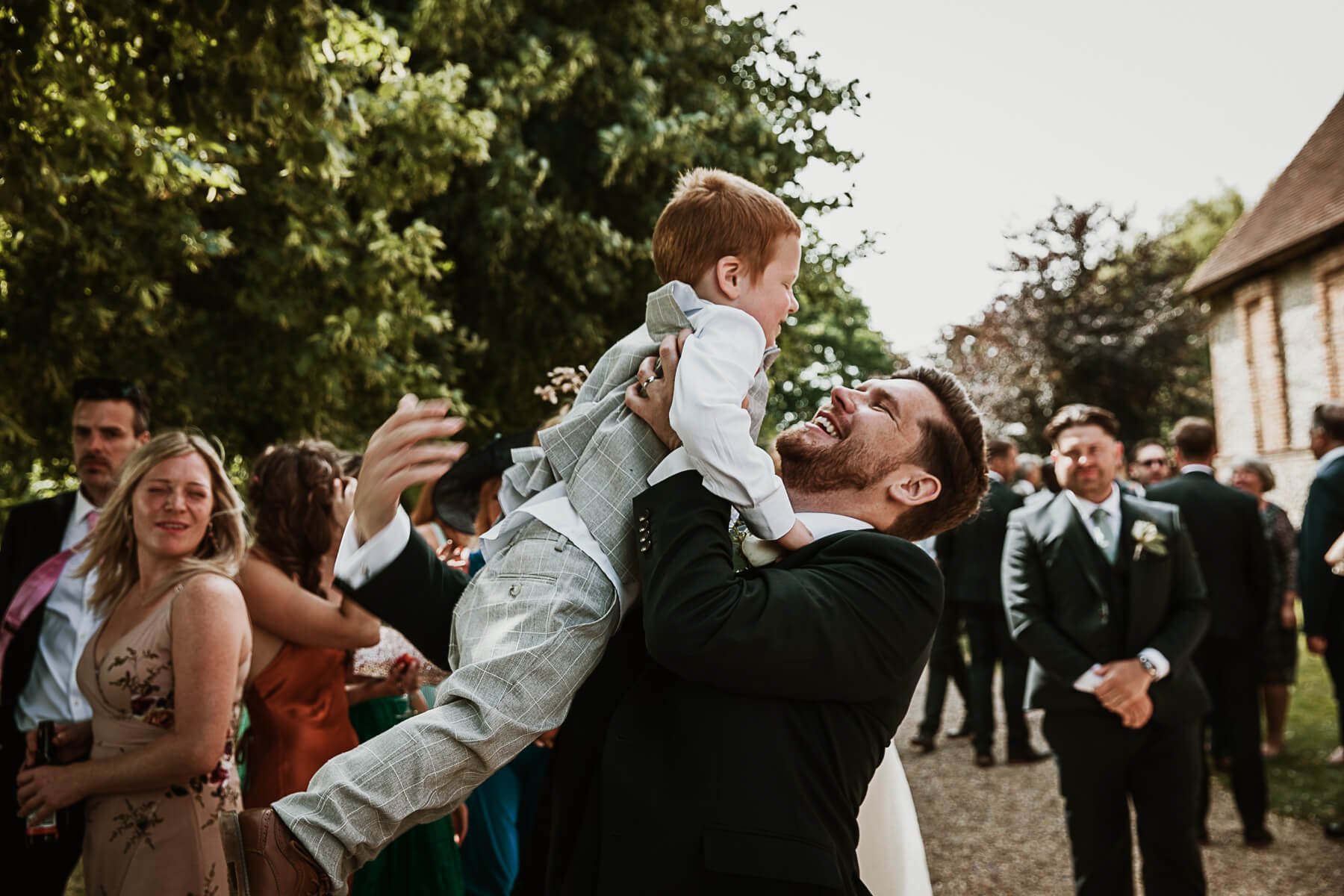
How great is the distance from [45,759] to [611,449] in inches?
96.9

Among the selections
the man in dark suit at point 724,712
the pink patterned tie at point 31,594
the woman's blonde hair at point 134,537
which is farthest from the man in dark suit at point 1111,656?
the pink patterned tie at point 31,594

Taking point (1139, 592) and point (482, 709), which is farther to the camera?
point (1139, 592)

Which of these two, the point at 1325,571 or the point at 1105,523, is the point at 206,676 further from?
the point at 1325,571

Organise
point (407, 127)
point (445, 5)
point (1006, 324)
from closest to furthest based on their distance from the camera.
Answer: point (407, 127), point (445, 5), point (1006, 324)

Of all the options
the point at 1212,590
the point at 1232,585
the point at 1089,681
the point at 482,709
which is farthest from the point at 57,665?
the point at 1232,585

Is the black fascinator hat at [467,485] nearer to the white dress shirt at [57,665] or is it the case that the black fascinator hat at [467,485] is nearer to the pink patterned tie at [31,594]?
the pink patterned tie at [31,594]

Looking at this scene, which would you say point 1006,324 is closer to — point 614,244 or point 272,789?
point 614,244

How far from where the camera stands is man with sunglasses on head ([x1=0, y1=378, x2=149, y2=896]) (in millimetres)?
4492

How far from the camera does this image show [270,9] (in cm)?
536

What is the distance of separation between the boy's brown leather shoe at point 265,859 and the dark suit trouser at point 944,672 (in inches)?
355

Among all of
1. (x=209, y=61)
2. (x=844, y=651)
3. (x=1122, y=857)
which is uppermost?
(x=209, y=61)

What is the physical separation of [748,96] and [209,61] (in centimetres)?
785

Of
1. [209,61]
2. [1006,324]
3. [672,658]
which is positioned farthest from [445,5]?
[1006,324]

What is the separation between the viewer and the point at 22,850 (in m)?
4.48
